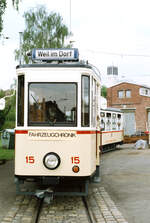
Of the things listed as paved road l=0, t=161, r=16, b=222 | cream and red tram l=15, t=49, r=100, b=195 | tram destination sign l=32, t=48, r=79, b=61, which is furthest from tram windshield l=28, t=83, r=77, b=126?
paved road l=0, t=161, r=16, b=222

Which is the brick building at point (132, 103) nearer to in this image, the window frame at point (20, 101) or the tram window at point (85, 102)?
the tram window at point (85, 102)

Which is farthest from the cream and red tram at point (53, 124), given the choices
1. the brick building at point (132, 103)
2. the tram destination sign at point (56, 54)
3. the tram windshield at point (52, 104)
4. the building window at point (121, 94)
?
the building window at point (121, 94)

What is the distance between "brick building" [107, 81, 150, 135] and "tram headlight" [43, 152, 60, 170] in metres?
33.2

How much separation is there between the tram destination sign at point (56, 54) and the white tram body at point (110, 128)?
1220 centimetres

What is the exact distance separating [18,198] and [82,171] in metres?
2.10

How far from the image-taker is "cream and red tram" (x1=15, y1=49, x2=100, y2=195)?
6734 millimetres

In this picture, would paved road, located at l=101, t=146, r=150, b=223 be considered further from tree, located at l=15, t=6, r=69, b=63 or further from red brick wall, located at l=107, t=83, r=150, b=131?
red brick wall, located at l=107, t=83, r=150, b=131

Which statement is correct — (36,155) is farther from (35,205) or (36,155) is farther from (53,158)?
(35,205)

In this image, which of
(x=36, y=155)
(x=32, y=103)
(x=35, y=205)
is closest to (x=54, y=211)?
(x=35, y=205)

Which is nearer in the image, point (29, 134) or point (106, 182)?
point (29, 134)

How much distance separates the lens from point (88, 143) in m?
6.86

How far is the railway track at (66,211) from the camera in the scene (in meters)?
6.30

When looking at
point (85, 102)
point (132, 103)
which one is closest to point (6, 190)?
point (85, 102)

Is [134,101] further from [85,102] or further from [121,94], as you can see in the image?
[85,102]
